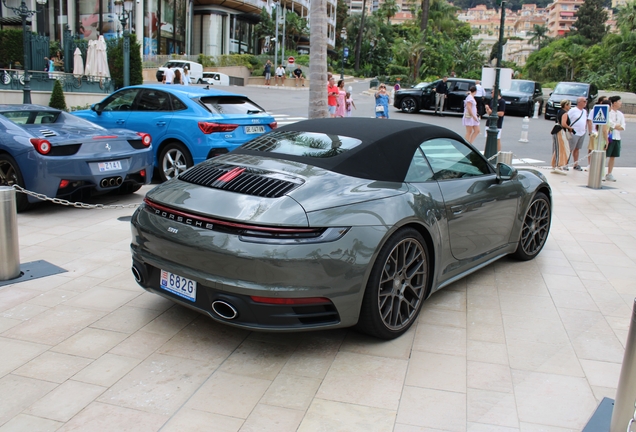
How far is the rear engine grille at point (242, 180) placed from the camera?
3.85 m

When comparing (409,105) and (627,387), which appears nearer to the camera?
(627,387)

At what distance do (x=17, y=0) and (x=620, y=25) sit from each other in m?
48.6

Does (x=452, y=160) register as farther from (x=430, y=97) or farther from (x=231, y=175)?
(x=430, y=97)

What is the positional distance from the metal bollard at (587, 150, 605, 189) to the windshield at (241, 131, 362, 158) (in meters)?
8.34

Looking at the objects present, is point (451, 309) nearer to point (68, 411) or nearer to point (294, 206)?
point (294, 206)

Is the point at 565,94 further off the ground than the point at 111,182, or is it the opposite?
the point at 565,94

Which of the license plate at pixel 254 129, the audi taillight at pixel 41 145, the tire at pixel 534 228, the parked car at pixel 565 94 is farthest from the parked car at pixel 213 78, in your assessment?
the tire at pixel 534 228

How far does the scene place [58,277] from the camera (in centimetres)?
526

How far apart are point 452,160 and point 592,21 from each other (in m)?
94.7

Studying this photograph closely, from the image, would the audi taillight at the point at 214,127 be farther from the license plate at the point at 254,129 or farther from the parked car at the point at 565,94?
the parked car at the point at 565,94

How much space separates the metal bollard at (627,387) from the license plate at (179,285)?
2.41m

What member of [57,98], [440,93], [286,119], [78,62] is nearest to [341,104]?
[286,119]

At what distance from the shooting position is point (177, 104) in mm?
9609

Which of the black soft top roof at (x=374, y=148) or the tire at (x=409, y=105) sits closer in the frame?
the black soft top roof at (x=374, y=148)
